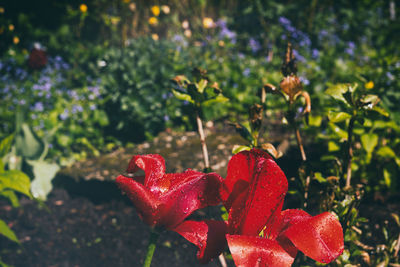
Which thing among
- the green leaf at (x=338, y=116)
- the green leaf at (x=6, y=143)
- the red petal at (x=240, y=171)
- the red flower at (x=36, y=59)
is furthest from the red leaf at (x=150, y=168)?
the red flower at (x=36, y=59)

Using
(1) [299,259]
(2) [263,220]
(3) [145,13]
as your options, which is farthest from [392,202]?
(3) [145,13]

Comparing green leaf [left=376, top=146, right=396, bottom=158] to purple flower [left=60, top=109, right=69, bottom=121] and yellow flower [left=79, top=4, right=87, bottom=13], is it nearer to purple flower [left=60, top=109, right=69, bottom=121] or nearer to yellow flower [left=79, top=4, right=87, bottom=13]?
purple flower [left=60, top=109, right=69, bottom=121]

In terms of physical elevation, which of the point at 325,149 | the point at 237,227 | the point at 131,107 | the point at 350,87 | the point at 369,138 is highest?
the point at 350,87

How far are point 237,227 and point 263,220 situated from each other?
0.04m

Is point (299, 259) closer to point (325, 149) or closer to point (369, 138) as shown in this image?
point (369, 138)

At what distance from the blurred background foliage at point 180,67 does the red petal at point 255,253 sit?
35cm

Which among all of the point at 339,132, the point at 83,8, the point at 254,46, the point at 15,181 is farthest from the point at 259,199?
the point at 83,8

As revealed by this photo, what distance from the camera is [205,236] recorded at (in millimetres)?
519

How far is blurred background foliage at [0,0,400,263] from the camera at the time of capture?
1.74 m

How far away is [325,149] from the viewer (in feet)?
6.10

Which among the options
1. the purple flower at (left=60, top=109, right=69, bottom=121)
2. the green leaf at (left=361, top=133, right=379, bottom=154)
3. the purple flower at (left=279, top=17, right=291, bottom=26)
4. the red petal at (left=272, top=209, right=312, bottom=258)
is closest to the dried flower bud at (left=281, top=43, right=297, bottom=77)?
the red petal at (left=272, top=209, right=312, bottom=258)

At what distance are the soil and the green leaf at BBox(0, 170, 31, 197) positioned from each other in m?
0.21

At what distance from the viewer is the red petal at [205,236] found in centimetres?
51

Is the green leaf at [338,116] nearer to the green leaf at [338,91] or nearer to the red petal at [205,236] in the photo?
the green leaf at [338,91]
